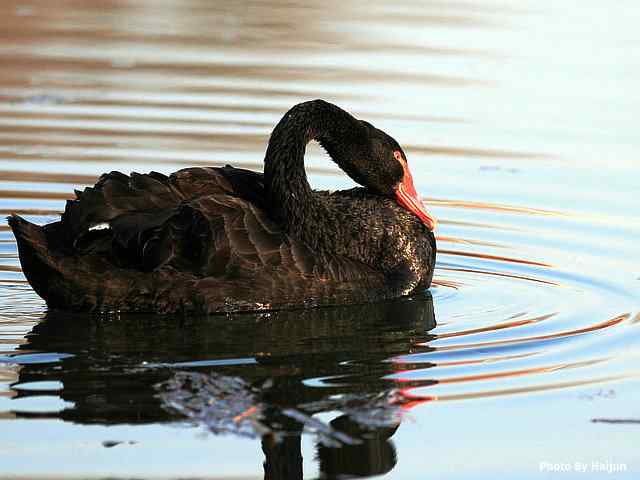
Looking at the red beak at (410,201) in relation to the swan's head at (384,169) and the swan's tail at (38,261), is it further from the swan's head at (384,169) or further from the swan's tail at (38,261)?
the swan's tail at (38,261)

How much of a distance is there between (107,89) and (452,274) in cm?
632

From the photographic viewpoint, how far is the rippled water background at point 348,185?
242 inches

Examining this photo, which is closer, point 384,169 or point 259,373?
point 259,373

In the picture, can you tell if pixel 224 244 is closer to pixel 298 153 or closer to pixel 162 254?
pixel 162 254

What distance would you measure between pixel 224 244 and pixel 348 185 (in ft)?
11.4

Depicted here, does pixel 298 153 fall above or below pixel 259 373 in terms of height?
above

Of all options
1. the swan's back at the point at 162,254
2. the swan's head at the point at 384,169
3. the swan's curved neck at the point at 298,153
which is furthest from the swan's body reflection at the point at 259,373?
the swan's head at the point at 384,169

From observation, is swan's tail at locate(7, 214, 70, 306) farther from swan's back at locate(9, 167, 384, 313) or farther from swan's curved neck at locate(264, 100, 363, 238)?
swan's curved neck at locate(264, 100, 363, 238)

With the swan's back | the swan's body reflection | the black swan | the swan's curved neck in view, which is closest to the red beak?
the black swan

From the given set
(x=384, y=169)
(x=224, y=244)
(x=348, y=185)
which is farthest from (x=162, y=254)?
(x=348, y=185)

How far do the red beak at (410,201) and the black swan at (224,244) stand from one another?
27 cm

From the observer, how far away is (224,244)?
8250mm

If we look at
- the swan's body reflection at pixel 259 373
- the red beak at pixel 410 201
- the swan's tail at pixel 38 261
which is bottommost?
the swan's body reflection at pixel 259 373

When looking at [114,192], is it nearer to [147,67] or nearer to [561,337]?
[561,337]
